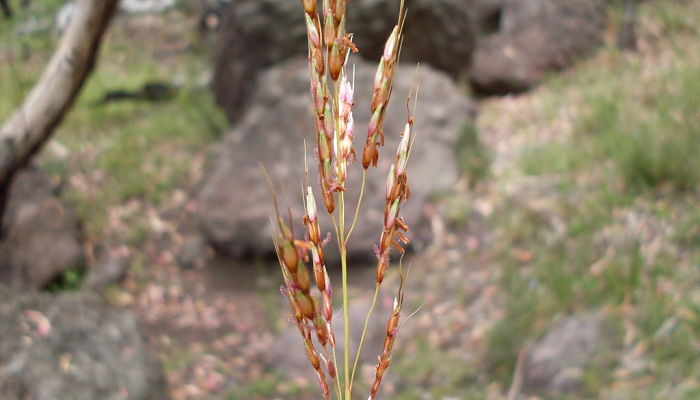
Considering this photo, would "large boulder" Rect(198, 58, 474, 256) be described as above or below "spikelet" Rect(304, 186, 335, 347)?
below

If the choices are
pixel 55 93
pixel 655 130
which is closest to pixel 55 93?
pixel 55 93

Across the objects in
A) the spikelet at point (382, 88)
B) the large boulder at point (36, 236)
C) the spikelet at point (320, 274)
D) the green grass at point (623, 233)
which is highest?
the spikelet at point (382, 88)

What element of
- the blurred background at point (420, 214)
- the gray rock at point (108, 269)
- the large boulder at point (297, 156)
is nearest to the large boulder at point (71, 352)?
the blurred background at point (420, 214)

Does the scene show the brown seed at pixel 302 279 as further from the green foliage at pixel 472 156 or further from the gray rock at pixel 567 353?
the green foliage at pixel 472 156

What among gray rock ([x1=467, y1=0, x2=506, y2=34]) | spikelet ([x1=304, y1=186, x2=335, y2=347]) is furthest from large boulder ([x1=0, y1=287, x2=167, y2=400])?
gray rock ([x1=467, y1=0, x2=506, y2=34])

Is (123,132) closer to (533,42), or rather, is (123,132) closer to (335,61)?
(533,42)

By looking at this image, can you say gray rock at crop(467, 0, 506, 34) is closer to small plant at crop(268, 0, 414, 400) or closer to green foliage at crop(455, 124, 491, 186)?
green foliage at crop(455, 124, 491, 186)

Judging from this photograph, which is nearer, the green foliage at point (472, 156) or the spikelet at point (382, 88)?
the spikelet at point (382, 88)
